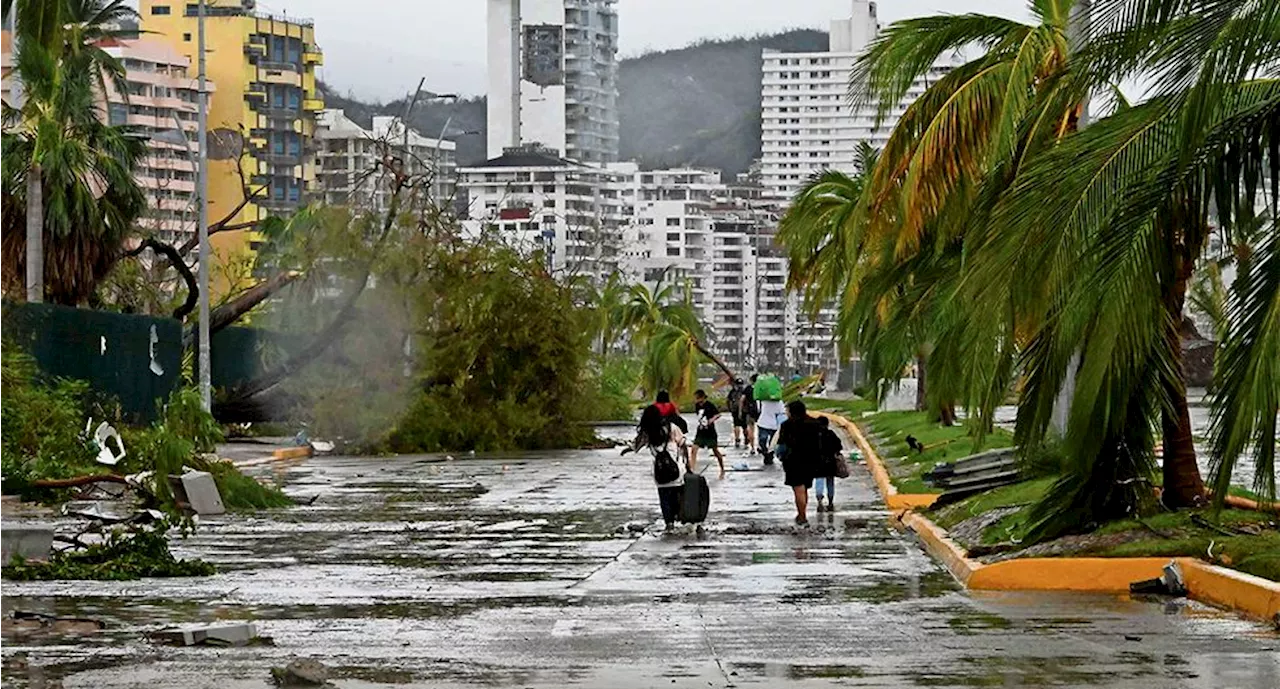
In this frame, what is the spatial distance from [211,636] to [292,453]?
117ft

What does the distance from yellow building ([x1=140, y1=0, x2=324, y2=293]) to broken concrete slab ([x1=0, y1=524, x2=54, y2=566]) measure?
13091 cm

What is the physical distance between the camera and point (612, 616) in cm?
1733

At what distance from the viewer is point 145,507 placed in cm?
2952

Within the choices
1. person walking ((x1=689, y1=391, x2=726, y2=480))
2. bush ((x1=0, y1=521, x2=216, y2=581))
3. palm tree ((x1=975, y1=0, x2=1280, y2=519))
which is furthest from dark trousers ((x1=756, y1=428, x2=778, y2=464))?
palm tree ((x1=975, y1=0, x2=1280, y2=519))

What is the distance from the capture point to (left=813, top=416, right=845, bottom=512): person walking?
29.5m

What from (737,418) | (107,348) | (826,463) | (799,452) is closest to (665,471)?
(799,452)

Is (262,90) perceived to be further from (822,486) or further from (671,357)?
(822,486)

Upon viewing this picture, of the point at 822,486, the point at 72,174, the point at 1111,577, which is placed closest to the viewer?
the point at 1111,577

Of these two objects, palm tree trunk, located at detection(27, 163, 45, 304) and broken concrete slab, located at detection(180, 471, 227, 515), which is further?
palm tree trunk, located at detection(27, 163, 45, 304)

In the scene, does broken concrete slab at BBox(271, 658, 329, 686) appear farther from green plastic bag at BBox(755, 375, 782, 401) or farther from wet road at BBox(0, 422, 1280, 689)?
green plastic bag at BBox(755, 375, 782, 401)

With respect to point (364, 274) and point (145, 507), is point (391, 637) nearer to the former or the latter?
point (145, 507)

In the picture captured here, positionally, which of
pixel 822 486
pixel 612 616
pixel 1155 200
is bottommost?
pixel 612 616

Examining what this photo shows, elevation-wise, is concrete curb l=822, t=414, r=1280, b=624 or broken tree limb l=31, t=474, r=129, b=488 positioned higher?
broken tree limb l=31, t=474, r=129, b=488

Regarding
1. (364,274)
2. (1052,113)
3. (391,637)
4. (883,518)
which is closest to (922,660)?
(391,637)
